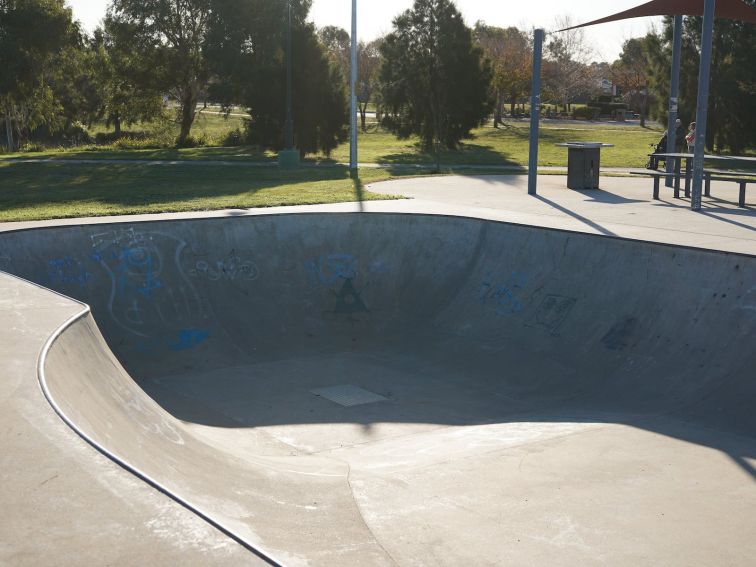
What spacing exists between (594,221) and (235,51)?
2594 centimetres

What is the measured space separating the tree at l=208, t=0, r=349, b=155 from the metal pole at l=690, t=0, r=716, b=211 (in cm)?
1873

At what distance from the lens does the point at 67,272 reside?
39.7ft

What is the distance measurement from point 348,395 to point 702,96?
8.42m

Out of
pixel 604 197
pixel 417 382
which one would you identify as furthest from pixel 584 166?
pixel 417 382

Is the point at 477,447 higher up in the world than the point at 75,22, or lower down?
lower down

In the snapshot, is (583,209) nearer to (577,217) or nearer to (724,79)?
(577,217)

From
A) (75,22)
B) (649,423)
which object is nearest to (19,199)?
(649,423)

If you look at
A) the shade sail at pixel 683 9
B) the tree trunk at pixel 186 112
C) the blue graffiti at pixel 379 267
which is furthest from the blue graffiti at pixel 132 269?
the tree trunk at pixel 186 112

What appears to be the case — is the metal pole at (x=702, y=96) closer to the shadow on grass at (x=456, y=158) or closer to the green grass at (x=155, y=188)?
the green grass at (x=155, y=188)

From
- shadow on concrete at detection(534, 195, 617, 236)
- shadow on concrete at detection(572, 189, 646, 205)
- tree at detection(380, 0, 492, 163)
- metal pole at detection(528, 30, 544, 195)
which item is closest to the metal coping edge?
shadow on concrete at detection(534, 195, 617, 236)

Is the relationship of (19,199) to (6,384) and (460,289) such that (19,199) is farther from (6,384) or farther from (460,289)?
(6,384)

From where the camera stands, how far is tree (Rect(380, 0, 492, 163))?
107ft

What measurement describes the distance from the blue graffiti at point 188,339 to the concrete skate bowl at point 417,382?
1.6 inches

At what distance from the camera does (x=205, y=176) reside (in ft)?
76.6
